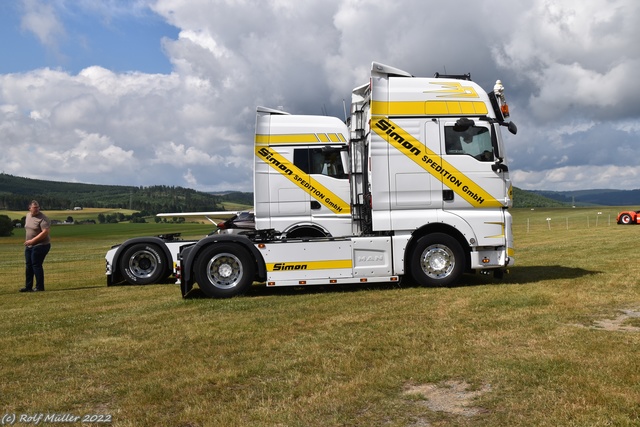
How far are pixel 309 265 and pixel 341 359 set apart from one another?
193 inches

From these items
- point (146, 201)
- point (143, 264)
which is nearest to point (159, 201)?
point (146, 201)

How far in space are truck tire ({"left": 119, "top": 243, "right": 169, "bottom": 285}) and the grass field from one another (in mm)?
3091

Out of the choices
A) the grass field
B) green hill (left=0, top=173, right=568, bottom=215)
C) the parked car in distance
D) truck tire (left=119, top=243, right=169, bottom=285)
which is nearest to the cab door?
the grass field

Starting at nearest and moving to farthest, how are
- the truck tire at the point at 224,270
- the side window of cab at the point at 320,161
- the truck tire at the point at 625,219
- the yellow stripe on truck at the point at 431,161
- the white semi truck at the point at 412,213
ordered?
the truck tire at the point at 224,270
the white semi truck at the point at 412,213
the yellow stripe on truck at the point at 431,161
the side window of cab at the point at 320,161
the truck tire at the point at 625,219

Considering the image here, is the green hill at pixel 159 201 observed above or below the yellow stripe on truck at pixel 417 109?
Result: above

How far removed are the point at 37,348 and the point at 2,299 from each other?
605cm

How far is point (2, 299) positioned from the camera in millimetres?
12047

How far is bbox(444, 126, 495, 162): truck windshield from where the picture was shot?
35.6 ft

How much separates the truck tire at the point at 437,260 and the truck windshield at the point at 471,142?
61.6 inches

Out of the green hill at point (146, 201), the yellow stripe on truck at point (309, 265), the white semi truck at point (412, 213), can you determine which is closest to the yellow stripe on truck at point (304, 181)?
the white semi truck at point (412, 213)

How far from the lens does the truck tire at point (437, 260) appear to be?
35.6ft

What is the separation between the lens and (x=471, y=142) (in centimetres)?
1087

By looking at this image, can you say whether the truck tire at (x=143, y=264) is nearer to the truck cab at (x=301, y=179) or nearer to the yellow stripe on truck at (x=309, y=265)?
the truck cab at (x=301, y=179)

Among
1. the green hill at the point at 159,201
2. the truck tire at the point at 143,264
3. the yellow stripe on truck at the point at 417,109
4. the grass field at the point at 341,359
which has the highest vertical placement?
the green hill at the point at 159,201
